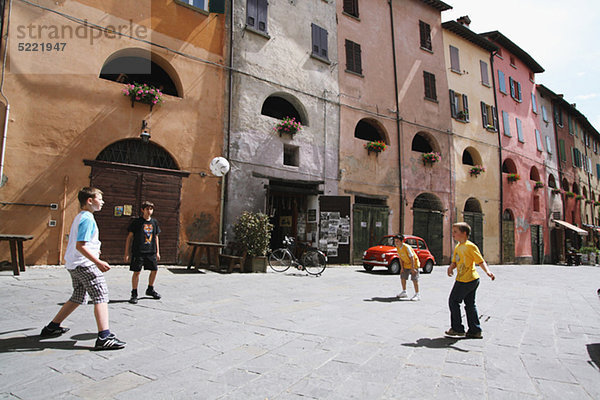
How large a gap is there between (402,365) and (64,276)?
7.57m

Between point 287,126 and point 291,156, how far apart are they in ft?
4.42

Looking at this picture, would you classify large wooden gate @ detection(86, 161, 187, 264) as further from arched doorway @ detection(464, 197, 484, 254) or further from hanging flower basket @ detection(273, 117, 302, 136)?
arched doorway @ detection(464, 197, 484, 254)

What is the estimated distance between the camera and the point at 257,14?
13.5 metres

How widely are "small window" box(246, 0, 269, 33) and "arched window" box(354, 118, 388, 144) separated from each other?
640cm

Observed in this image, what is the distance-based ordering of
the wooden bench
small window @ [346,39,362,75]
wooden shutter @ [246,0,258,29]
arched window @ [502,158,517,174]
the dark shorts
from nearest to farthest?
the dark shorts < the wooden bench < wooden shutter @ [246,0,258,29] < small window @ [346,39,362,75] < arched window @ [502,158,517,174]

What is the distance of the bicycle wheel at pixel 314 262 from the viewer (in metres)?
11.3

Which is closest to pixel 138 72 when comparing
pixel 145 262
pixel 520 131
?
pixel 145 262

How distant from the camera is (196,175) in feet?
38.7

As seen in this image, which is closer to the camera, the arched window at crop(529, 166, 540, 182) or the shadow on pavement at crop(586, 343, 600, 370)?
the shadow on pavement at crop(586, 343, 600, 370)

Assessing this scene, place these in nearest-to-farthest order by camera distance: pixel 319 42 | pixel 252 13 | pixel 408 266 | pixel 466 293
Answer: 1. pixel 466 293
2. pixel 408 266
3. pixel 252 13
4. pixel 319 42

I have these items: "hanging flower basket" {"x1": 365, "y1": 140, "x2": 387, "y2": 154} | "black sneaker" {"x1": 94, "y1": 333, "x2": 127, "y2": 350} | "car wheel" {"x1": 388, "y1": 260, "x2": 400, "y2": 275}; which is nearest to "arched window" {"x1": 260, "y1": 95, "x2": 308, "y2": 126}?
"hanging flower basket" {"x1": 365, "y1": 140, "x2": 387, "y2": 154}

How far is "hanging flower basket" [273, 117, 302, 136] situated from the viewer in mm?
13680

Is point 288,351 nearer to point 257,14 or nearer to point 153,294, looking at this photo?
point 153,294

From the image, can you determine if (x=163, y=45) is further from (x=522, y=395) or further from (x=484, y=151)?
(x=484, y=151)
